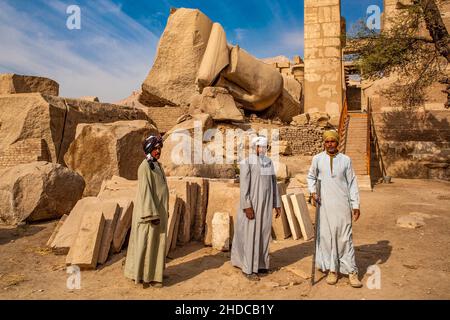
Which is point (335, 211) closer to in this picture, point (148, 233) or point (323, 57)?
point (148, 233)

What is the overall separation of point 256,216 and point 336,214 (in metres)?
0.79

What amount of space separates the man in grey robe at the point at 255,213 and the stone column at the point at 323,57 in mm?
13352

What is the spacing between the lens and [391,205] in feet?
23.3

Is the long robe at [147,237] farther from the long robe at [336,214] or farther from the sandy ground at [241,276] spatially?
the long robe at [336,214]

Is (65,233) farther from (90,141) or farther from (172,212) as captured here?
(90,141)

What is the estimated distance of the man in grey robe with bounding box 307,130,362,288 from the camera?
131 inches

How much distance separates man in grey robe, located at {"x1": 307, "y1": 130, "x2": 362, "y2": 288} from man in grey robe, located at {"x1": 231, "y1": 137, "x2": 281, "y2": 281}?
480mm

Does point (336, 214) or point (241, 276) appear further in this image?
point (241, 276)

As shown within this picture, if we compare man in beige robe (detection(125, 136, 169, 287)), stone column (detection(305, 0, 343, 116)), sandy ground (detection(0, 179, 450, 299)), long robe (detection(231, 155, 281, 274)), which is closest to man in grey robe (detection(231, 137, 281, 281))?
long robe (detection(231, 155, 281, 274))

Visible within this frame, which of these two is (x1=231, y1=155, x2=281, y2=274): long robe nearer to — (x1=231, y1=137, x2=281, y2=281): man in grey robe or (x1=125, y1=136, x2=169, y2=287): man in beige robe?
(x1=231, y1=137, x2=281, y2=281): man in grey robe

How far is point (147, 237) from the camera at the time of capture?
10.8ft
